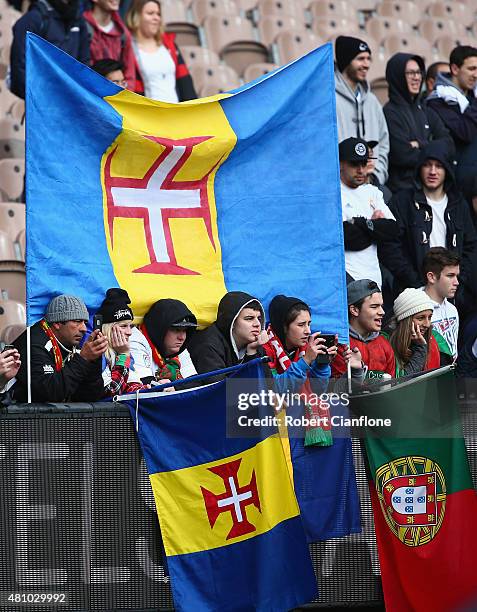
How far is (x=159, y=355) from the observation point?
786 cm

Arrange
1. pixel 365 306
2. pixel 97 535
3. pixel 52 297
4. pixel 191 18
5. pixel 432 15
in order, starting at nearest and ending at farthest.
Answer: pixel 97 535 → pixel 52 297 → pixel 365 306 → pixel 191 18 → pixel 432 15

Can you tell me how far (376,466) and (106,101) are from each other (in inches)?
96.5

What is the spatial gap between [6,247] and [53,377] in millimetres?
3079

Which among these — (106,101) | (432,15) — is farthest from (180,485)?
(432,15)

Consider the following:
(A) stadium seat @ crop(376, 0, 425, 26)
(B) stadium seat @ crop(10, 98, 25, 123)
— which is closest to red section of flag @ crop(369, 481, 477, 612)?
(B) stadium seat @ crop(10, 98, 25, 123)

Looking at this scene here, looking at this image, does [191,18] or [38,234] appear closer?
[38,234]

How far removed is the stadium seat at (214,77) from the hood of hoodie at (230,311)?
5.09 m

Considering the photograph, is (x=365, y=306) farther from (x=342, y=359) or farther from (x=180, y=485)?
(x=180, y=485)

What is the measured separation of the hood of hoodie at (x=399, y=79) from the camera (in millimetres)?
11102

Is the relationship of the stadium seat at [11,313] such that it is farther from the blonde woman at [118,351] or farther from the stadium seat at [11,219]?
the blonde woman at [118,351]

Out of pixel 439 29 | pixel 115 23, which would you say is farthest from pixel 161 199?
pixel 439 29

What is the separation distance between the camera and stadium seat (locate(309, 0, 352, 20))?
15.0 meters

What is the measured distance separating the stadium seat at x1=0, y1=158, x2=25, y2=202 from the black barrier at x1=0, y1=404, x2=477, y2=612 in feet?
14.6

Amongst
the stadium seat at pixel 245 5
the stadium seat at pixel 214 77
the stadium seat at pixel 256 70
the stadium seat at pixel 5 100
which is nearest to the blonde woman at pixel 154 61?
the stadium seat at pixel 5 100
